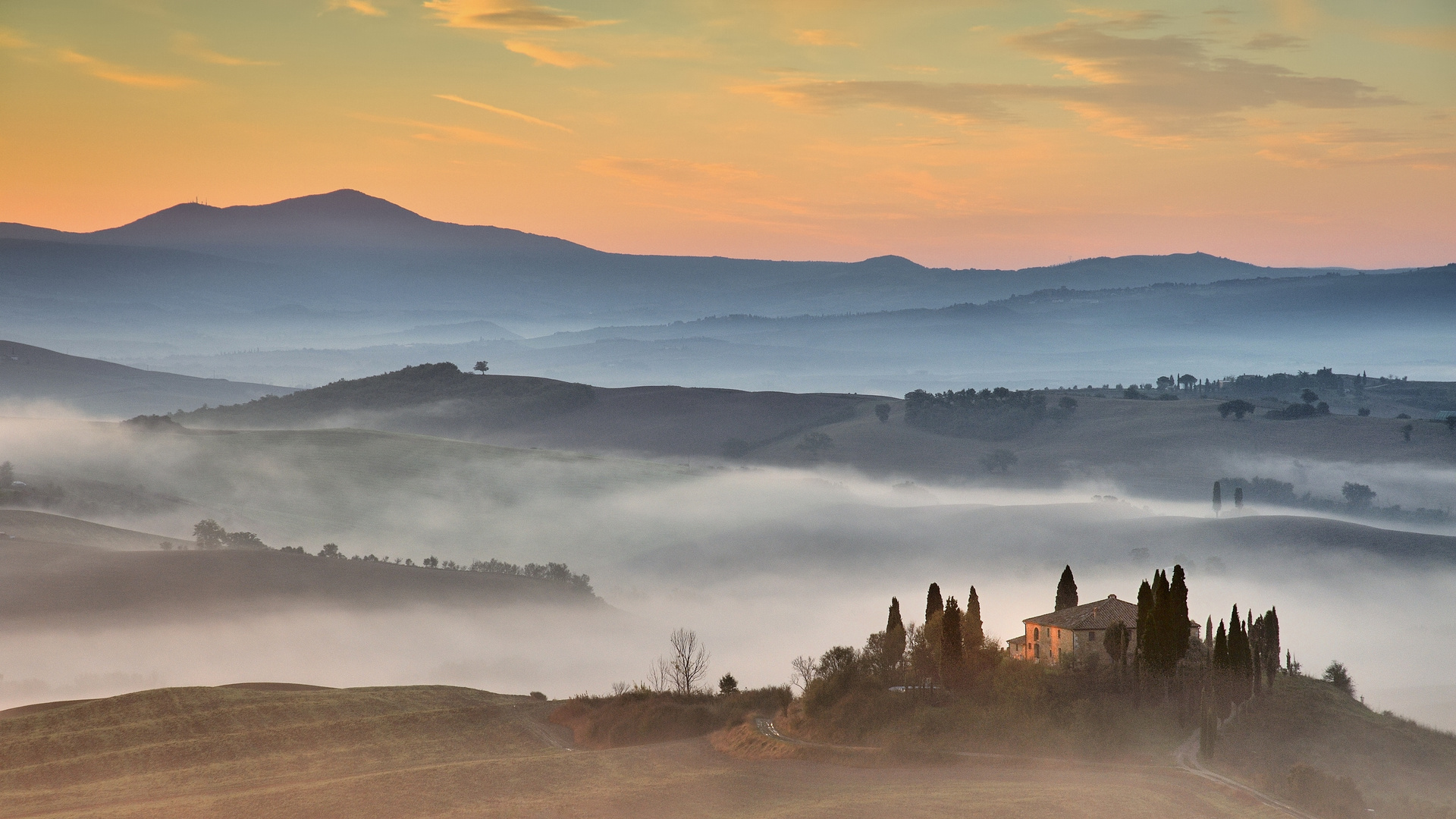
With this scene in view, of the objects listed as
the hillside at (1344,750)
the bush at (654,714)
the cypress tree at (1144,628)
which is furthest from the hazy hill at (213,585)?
the hillside at (1344,750)

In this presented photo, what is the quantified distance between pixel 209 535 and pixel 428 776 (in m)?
110

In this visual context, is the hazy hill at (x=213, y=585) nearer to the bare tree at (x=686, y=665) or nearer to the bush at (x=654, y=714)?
the bare tree at (x=686, y=665)

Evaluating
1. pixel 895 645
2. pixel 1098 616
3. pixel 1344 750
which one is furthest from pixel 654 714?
pixel 1344 750

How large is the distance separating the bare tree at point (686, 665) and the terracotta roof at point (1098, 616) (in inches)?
→ 843

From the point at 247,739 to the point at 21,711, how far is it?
13.9m

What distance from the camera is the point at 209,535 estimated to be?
511 feet

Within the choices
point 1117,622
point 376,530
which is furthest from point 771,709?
point 376,530

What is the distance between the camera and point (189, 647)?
110062 millimetres

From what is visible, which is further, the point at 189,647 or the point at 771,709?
the point at 189,647

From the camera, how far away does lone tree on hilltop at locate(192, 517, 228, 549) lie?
15112 cm

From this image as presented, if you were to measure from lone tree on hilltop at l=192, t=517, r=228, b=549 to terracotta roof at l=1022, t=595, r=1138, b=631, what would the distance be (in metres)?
108

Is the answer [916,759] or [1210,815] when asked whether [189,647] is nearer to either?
[916,759]

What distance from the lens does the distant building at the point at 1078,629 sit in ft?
230

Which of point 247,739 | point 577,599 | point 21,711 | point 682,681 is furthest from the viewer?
point 577,599
